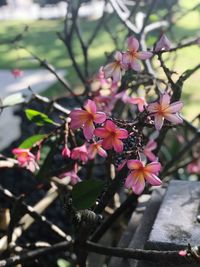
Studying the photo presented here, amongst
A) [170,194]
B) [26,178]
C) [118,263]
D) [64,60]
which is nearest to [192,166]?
[26,178]

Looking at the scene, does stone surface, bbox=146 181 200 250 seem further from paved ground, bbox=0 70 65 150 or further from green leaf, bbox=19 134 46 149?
paved ground, bbox=0 70 65 150

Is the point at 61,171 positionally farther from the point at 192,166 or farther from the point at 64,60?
the point at 64,60

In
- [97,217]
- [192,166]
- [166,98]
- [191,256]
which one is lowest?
[192,166]

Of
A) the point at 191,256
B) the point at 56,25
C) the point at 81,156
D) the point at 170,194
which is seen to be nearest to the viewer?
the point at 191,256

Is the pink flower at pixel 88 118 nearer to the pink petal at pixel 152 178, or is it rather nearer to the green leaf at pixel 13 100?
the pink petal at pixel 152 178

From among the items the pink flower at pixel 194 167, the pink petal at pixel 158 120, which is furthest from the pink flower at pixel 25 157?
the pink flower at pixel 194 167

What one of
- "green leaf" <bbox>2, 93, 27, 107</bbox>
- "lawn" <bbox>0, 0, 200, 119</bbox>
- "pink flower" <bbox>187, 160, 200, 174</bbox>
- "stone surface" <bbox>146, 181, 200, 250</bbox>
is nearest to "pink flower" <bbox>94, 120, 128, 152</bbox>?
"stone surface" <bbox>146, 181, 200, 250</bbox>
